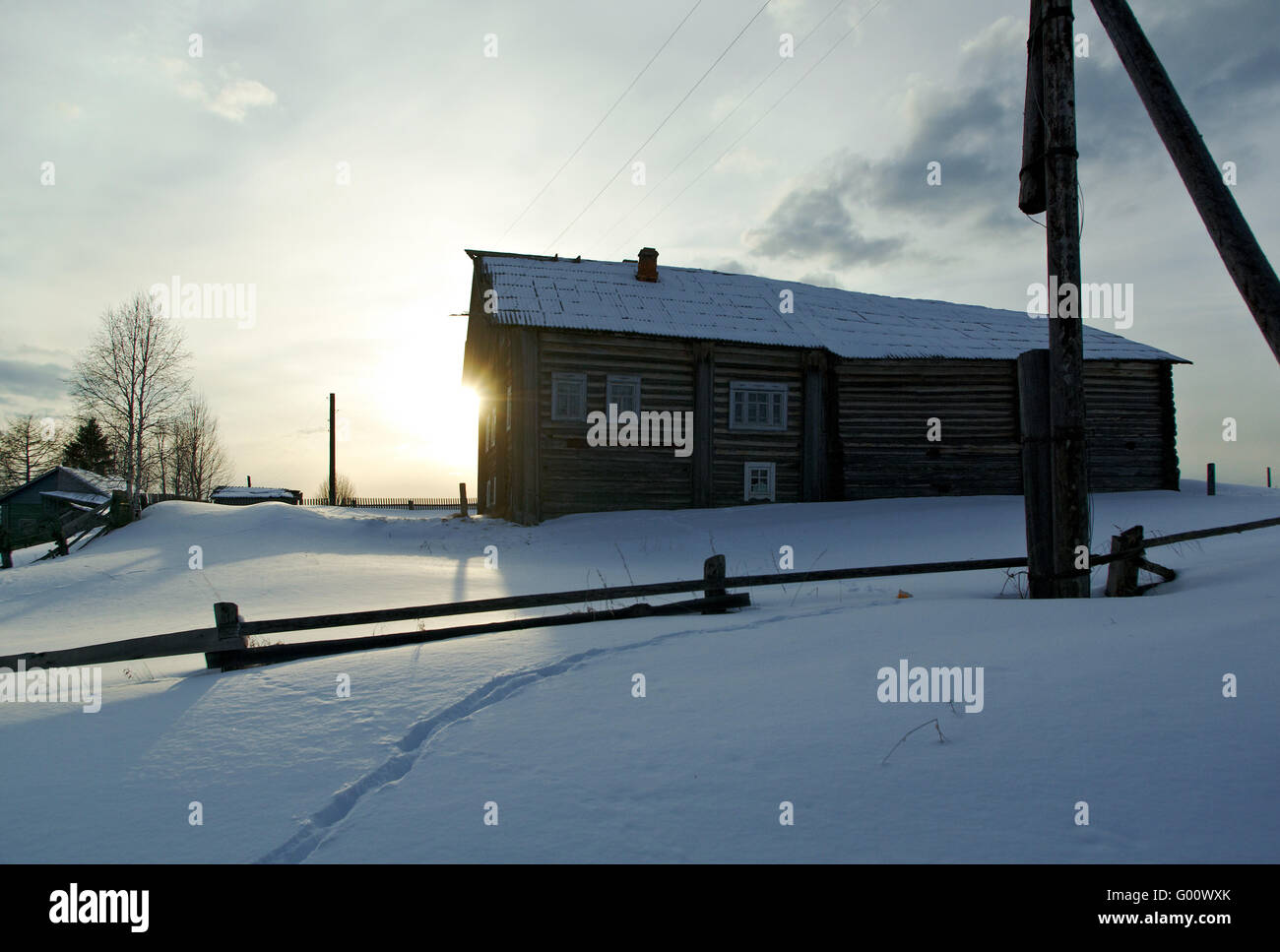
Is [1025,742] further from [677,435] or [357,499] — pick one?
[357,499]

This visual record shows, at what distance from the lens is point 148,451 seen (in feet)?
143

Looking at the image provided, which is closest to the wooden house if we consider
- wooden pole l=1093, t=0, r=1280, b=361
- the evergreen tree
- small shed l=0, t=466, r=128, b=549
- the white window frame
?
the white window frame

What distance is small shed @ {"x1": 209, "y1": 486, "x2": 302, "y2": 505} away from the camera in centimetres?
4475

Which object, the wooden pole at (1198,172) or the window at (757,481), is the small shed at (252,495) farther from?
the wooden pole at (1198,172)

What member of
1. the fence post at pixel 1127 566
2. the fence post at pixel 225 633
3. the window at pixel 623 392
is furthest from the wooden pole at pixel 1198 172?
the window at pixel 623 392

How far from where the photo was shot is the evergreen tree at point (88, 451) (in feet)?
171

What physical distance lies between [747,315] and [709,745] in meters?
17.6

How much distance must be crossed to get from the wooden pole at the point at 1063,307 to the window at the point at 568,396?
477 inches

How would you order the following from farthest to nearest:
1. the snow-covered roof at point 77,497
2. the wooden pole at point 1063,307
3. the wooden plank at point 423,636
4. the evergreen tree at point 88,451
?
the evergreen tree at point 88,451 → the snow-covered roof at point 77,497 → the wooden pole at point 1063,307 → the wooden plank at point 423,636

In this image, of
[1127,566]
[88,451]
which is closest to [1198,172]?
[1127,566]

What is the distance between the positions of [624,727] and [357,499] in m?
47.6

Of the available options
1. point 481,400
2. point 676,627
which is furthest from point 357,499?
point 676,627

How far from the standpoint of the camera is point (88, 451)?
171 feet

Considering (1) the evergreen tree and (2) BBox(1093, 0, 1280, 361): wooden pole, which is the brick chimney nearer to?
(2) BBox(1093, 0, 1280, 361): wooden pole
